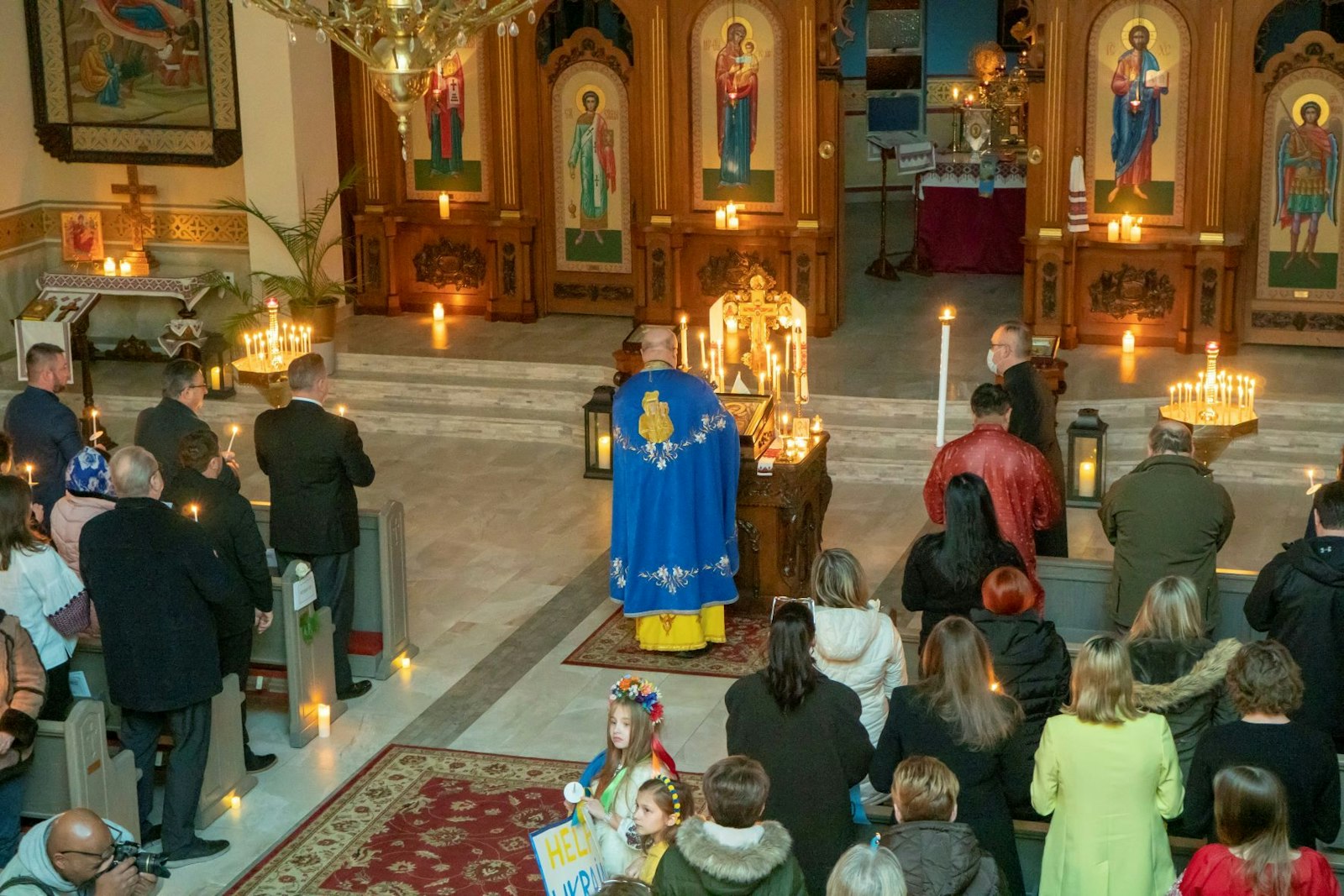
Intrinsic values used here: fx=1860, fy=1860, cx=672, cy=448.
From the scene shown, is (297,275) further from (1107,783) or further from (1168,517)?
(1107,783)

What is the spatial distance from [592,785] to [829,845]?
946 mm

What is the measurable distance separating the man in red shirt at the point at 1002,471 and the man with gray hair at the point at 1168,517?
1.07 ft

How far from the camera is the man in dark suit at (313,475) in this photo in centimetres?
917

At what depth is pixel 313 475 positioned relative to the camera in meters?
9.20

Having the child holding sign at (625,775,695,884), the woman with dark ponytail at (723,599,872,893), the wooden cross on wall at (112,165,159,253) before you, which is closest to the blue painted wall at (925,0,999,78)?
the wooden cross on wall at (112,165,159,253)

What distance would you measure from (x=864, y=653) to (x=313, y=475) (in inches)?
136

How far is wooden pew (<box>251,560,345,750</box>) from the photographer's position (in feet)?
29.2

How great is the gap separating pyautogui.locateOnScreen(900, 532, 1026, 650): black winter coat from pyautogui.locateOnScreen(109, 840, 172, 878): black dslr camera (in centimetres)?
299

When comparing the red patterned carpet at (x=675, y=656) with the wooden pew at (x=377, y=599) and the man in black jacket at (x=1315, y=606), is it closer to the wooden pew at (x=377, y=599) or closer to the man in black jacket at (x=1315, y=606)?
the wooden pew at (x=377, y=599)

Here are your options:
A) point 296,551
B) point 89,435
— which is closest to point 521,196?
point 89,435

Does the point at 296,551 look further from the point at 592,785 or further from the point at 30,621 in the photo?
the point at 592,785

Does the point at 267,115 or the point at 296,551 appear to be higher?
the point at 267,115

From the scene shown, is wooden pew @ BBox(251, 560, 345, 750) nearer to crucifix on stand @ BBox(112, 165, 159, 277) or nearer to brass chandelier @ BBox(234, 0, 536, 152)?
brass chandelier @ BBox(234, 0, 536, 152)

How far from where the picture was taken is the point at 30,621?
762 centimetres
